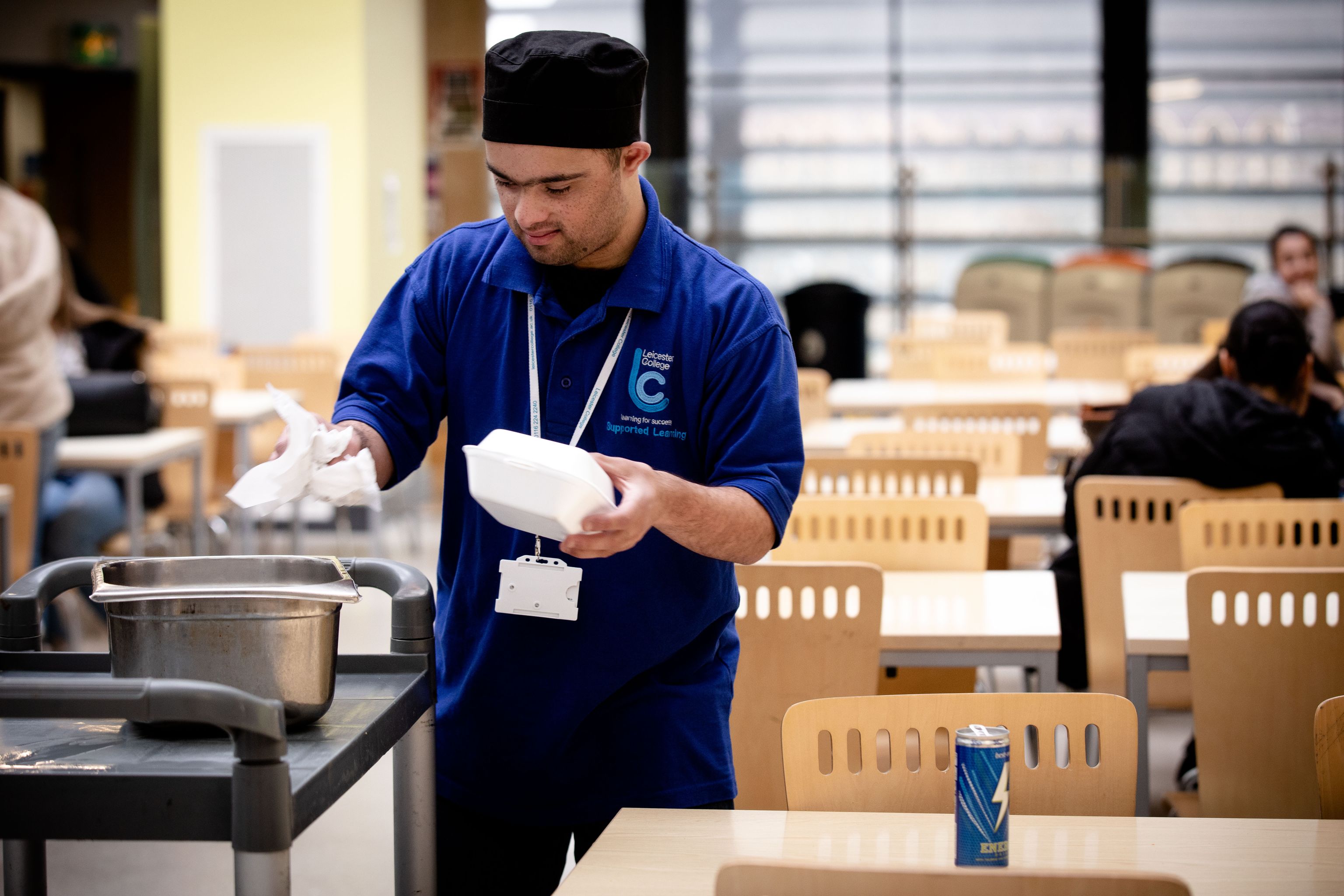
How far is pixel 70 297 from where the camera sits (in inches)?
190

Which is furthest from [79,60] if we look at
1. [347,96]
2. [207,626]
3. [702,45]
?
[207,626]

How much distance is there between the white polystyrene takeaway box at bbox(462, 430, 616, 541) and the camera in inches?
49.2

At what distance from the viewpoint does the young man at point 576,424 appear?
156 centimetres

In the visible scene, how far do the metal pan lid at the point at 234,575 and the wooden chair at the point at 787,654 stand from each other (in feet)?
3.38

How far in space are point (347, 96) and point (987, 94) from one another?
4.95 metres

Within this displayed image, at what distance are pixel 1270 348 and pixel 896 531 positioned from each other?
114cm

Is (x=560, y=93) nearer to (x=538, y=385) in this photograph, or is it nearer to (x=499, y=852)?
(x=538, y=385)

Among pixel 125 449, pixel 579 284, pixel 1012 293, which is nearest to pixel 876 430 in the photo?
pixel 125 449

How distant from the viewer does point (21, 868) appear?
164 cm

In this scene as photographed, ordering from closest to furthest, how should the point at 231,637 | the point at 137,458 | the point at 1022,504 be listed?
the point at 231,637, the point at 1022,504, the point at 137,458

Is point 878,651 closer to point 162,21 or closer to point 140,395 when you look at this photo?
point 140,395

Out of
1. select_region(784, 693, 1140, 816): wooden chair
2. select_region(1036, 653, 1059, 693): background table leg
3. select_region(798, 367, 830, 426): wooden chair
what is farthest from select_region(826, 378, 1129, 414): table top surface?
select_region(784, 693, 1140, 816): wooden chair

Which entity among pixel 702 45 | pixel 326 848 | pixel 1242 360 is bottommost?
pixel 326 848

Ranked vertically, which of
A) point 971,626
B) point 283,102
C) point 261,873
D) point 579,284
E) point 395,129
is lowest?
point 971,626
